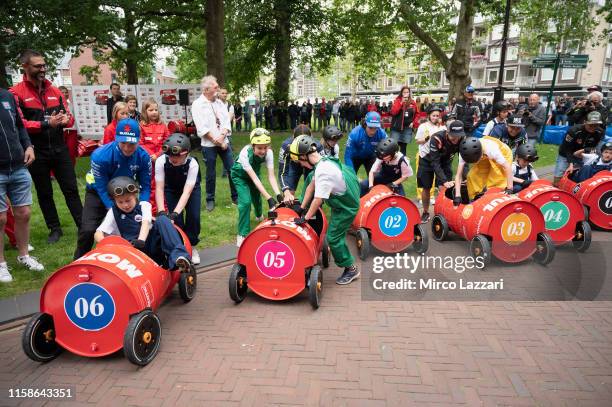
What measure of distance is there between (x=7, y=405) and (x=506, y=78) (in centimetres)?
6059

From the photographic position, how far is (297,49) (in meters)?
23.4

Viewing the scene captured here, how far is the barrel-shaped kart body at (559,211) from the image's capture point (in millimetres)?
5703

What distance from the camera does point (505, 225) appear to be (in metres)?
5.16

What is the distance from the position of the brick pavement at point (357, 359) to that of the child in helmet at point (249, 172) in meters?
1.70

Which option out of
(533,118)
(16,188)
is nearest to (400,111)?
(533,118)

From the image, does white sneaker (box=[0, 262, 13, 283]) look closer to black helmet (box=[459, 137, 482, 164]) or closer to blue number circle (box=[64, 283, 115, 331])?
blue number circle (box=[64, 283, 115, 331])

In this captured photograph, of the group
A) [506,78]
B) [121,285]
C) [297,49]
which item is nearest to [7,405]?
[121,285]

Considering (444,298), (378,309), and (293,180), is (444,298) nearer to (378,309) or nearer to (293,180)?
(378,309)

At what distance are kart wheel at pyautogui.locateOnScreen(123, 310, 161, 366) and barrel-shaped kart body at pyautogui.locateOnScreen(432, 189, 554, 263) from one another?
402 cm

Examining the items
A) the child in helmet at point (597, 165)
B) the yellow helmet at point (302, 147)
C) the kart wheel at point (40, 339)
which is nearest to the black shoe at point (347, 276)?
the yellow helmet at point (302, 147)

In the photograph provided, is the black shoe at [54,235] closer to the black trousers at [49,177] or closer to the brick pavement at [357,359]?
the black trousers at [49,177]

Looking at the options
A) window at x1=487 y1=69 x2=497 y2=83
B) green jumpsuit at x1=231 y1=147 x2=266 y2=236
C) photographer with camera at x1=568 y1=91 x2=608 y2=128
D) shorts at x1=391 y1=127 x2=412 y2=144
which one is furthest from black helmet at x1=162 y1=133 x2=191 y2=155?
window at x1=487 y1=69 x2=497 y2=83

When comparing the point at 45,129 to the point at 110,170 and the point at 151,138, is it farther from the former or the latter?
the point at 110,170

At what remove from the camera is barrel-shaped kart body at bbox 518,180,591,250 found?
570cm
